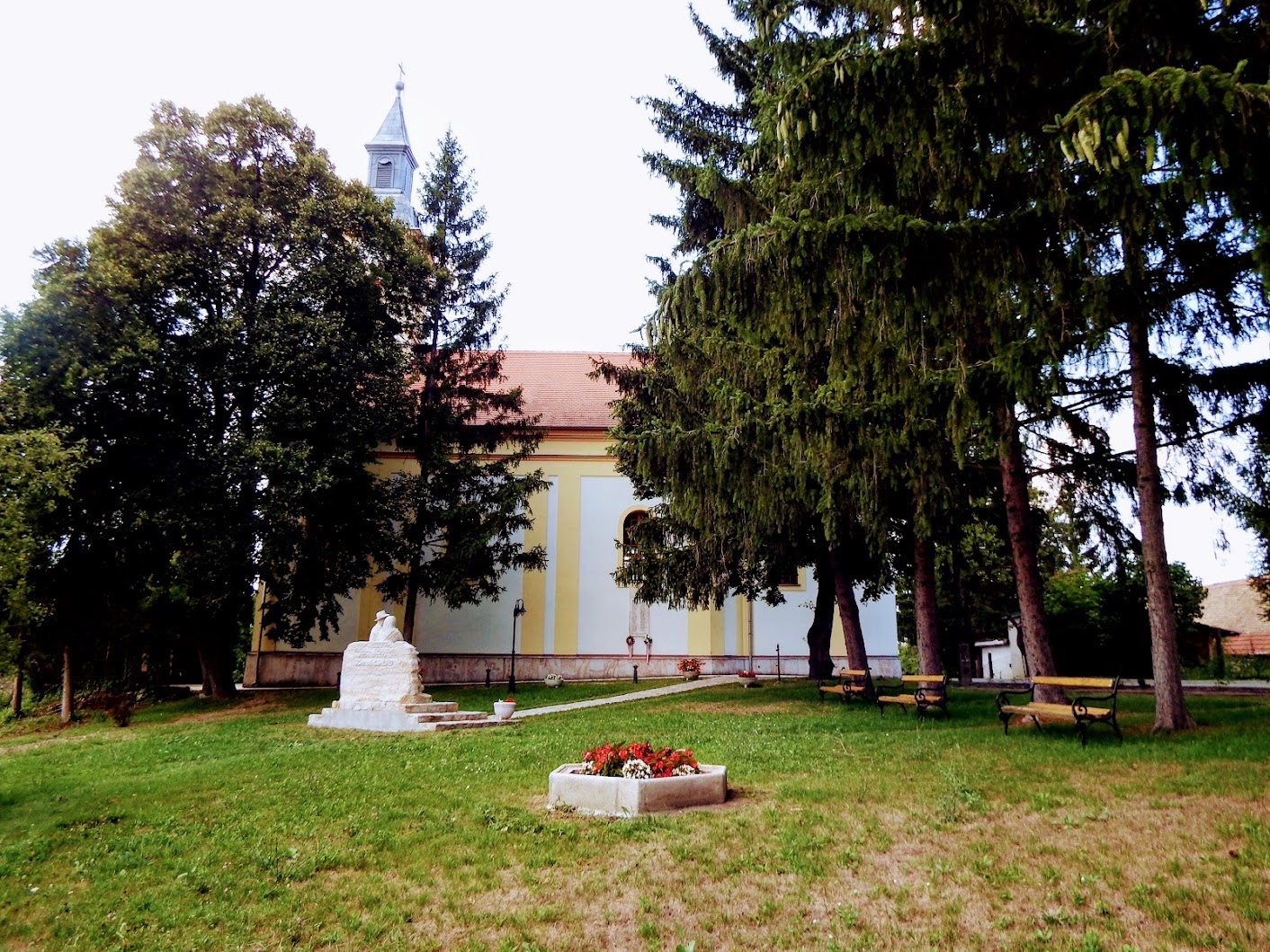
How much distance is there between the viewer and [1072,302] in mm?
6754

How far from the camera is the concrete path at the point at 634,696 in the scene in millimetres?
16878

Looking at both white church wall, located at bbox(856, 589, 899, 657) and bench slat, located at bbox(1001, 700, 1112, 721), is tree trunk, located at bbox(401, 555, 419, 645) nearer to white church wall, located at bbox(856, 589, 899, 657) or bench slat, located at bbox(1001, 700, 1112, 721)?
white church wall, located at bbox(856, 589, 899, 657)

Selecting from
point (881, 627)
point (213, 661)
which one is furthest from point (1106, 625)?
point (213, 661)

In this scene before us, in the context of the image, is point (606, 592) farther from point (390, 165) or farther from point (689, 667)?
point (390, 165)

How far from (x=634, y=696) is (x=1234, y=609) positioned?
3950 cm

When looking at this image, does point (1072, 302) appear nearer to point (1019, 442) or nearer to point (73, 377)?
point (1019, 442)

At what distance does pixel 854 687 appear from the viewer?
15469mm

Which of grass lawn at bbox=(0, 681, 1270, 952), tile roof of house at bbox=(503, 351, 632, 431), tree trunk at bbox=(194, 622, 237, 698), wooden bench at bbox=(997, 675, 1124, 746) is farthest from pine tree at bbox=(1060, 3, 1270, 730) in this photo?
tree trunk at bbox=(194, 622, 237, 698)

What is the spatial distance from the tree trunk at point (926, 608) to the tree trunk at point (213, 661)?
59.5ft

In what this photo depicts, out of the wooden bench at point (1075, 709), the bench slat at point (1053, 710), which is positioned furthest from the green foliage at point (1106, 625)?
the bench slat at point (1053, 710)

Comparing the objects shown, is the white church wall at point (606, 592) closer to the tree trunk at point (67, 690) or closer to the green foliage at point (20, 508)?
the tree trunk at point (67, 690)

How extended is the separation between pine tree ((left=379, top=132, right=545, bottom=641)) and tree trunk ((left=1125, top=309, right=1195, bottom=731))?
14.7m

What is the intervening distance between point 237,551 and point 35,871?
1295 centimetres

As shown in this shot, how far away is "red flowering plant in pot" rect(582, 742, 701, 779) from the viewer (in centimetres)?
705
